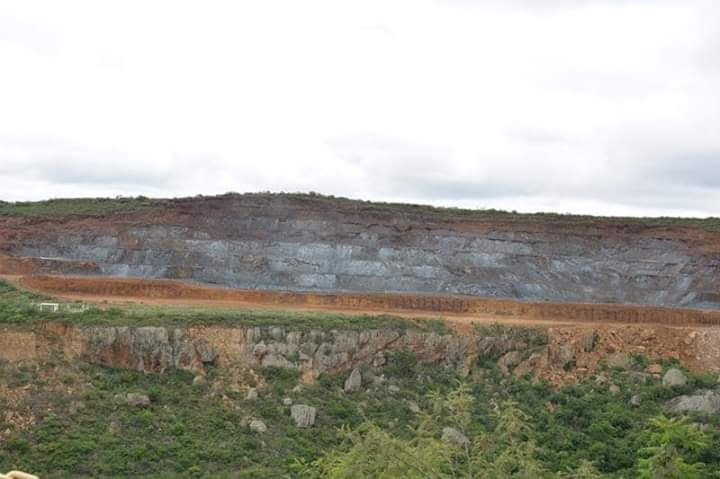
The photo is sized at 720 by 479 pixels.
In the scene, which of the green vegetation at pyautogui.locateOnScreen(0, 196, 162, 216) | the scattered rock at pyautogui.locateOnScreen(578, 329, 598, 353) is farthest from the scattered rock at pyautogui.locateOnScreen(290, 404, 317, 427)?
the green vegetation at pyautogui.locateOnScreen(0, 196, 162, 216)

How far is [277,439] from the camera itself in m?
20.3

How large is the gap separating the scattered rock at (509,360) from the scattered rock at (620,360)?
9.59 ft

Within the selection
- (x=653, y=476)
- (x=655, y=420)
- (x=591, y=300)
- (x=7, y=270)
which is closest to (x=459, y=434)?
(x=653, y=476)

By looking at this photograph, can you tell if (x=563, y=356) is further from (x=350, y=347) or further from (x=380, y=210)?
(x=380, y=210)

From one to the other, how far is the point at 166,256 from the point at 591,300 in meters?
18.7

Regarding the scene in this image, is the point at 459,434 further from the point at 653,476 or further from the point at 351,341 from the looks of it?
the point at 351,341

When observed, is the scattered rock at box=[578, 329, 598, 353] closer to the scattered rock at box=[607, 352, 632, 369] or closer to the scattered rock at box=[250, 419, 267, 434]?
the scattered rock at box=[607, 352, 632, 369]

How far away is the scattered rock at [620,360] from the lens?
83.6 feet

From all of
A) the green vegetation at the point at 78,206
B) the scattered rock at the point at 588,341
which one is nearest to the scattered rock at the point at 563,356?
the scattered rock at the point at 588,341

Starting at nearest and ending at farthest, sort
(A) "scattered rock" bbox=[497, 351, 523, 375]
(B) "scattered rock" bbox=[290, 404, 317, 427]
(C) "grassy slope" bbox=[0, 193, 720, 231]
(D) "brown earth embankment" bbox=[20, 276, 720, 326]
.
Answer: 1. (B) "scattered rock" bbox=[290, 404, 317, 427]
2. (A) "scattered rock" bbox=[497, 351, 523, 375]
3. (D) "brown earth embankment" bbox=[20, 276, 720, 326]
4. (C) "grassy slope" bbox=[0, 193, 720, 231]

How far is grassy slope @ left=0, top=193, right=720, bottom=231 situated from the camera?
129 ft

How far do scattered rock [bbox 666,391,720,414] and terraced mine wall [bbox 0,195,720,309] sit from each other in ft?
36.6

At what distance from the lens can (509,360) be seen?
2527 cm

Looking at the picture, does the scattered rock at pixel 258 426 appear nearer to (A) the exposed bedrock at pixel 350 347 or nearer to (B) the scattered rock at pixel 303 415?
(B) the scattered rock at pixel 303 415
